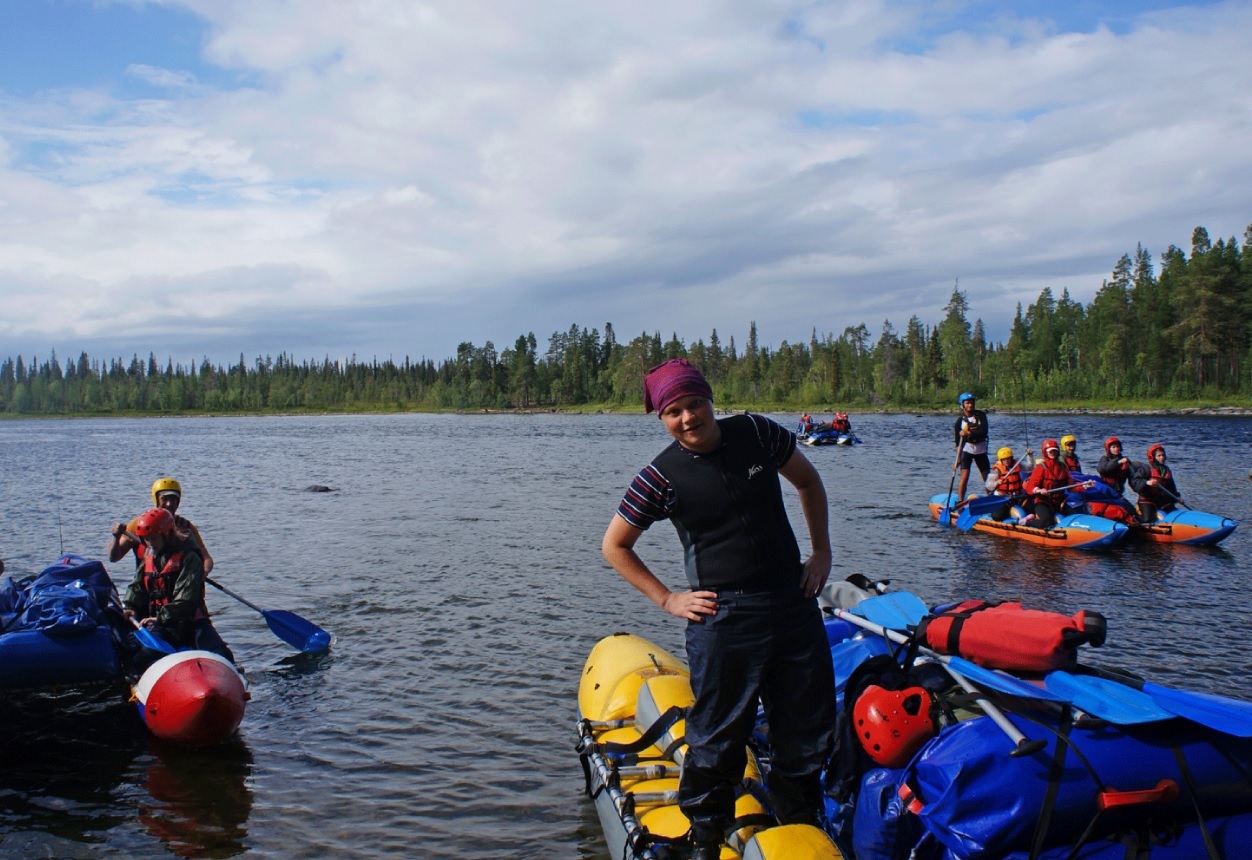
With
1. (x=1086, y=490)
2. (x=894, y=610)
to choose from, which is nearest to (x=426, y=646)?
(x=894, y=610)

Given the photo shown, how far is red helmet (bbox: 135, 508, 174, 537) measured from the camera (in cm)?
853

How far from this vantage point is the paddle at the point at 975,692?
392cm

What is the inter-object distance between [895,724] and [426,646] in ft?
24.7

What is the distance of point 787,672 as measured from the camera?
419cm

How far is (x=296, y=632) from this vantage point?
34.3 ft

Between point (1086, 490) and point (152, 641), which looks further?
point (1086, 490)

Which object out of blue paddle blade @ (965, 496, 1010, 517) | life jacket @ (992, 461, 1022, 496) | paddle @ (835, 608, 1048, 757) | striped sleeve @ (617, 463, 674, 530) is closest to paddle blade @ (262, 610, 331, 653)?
paddle @ (835, 608, 1048, 757)

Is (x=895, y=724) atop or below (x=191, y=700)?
atop

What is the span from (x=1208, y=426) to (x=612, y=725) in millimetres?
61318

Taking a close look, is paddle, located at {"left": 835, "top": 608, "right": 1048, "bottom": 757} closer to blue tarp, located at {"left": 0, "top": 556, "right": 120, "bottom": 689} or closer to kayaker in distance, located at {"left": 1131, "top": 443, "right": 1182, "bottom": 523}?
blue tarp, located at {"left": 0, "top": 556, "right": 120, "bottom": 689}

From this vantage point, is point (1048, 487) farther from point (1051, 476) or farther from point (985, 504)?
point (985, 504)

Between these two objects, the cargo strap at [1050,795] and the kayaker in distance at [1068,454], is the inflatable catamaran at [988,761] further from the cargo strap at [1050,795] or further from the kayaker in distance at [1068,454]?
the kayaker in distance at [1068,454]

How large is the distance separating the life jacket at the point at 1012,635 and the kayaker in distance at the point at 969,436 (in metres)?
15.1

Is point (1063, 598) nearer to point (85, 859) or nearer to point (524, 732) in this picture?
point (524, 732)
